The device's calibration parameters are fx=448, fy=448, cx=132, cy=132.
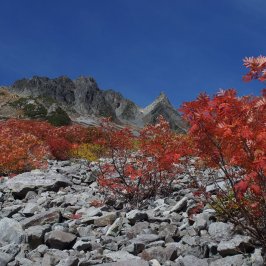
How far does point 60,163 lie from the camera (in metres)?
22.7

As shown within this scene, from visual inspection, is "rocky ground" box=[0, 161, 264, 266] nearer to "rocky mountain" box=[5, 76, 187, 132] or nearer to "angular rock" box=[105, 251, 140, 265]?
"angular rock" box=[105, 251, 140, 265]

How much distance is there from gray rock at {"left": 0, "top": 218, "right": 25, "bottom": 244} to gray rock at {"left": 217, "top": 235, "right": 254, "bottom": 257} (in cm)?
418

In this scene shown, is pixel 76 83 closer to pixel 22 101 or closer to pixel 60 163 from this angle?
pixel 22 101

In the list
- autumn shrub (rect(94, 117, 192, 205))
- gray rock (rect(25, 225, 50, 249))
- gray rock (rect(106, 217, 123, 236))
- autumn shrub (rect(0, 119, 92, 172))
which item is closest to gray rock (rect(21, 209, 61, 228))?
gray rock (rect(25, 225, 50, 249))

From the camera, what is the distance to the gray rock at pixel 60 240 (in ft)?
28.3

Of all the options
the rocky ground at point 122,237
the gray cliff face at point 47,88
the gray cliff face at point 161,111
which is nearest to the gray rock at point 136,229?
the rocky ground at point 122,237

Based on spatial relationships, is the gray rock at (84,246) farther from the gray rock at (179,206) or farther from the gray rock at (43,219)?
the gray rock at (179,206)

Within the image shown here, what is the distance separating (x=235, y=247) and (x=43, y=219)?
4.91 meters

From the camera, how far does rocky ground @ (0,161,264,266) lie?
24.0ft

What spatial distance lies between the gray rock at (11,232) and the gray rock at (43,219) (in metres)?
0.53

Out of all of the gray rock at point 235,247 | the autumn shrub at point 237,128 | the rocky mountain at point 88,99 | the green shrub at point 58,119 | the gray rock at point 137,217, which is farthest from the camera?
the rocky mountain at point 88,99

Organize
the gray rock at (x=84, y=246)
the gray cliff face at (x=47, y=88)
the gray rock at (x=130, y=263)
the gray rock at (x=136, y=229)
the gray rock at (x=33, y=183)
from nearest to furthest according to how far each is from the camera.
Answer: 1. the gray rock at (x=130, y=263)
2. the gray rock at (x=84, y=246)
3. the gray rock at (x=136, y=229)
4. the gray rock at (x=33, y=183)
5. the gray cliff face at (x=47, y=88)

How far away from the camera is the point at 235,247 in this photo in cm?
720

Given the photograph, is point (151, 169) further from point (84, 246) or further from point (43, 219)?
point (84, 246)
